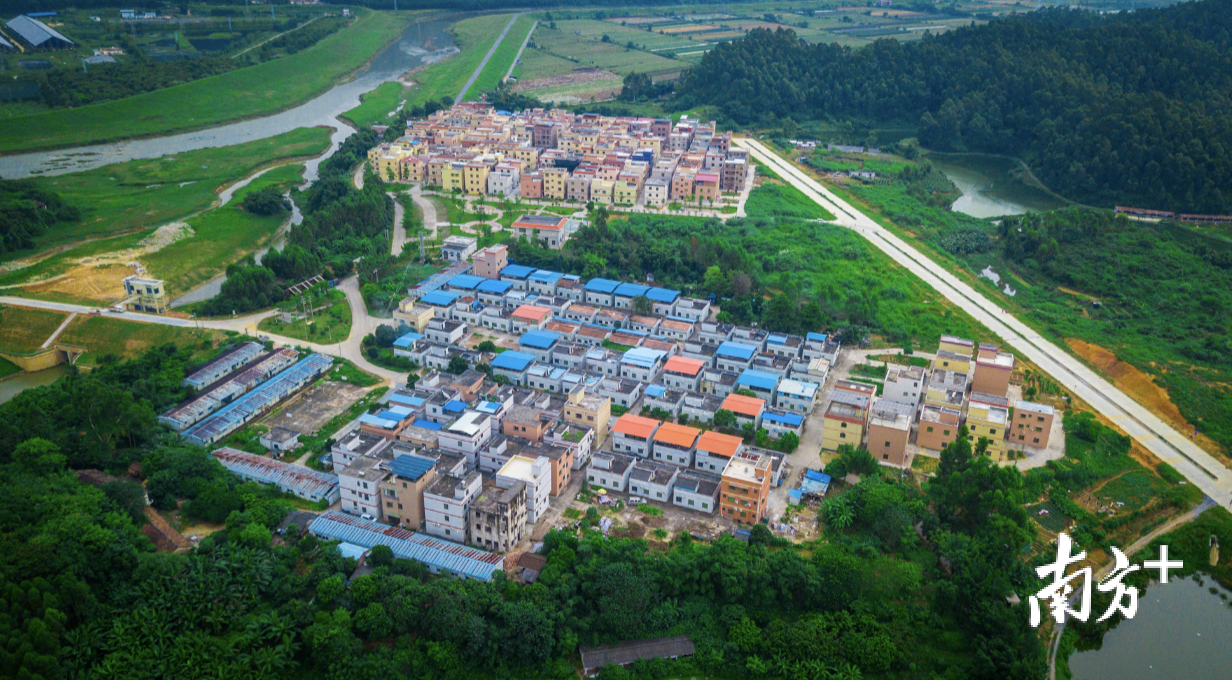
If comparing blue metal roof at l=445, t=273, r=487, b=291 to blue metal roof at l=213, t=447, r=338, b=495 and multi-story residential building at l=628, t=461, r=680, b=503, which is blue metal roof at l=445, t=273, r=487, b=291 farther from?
multi-story residential building at l=628, t=461, r=680, b=503

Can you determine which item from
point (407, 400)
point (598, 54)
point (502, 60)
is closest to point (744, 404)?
point (407, 400)

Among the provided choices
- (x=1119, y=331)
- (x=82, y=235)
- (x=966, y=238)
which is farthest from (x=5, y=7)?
(x=1119, y=331)

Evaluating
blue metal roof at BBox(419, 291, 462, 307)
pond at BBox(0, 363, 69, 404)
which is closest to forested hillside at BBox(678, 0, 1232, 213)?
blue metal roof at BBox(419, 291, 462, 307)

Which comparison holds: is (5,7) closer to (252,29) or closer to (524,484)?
(252,29)

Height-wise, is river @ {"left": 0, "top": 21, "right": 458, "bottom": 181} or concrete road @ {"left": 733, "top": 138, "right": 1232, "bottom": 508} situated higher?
river @ {"left": 0, "top": 21, "right": 458, "bottom": 181}

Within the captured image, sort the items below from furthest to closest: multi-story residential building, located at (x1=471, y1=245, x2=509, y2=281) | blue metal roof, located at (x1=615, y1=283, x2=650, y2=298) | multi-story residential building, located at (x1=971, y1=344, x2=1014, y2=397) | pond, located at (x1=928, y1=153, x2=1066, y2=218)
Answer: pond, located at (x1=928, y1=153, x2=1066, y2=218), multi-story residential building, located at (x1=471, y1=245, x2=509, y2=281), blue metal roof, located at (x1=615, y1=283, x2=650, y2=298), multi-story residential building, located at (x1=971, y1=344, x2=1014, y2=397)

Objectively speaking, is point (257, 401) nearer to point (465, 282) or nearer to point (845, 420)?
point (465, 282)

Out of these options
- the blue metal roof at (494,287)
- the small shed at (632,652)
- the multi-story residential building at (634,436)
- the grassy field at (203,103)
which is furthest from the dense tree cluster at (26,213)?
the small shed at (632,652)
